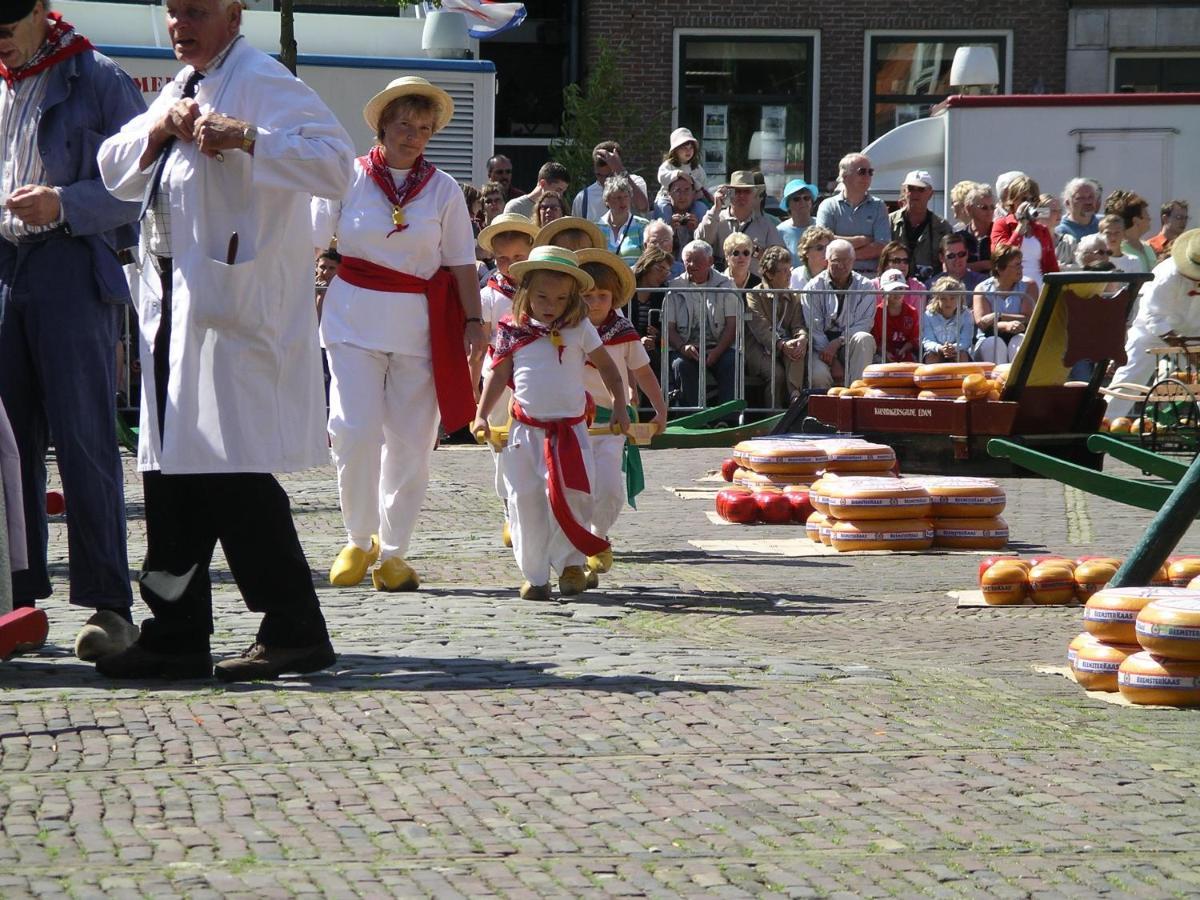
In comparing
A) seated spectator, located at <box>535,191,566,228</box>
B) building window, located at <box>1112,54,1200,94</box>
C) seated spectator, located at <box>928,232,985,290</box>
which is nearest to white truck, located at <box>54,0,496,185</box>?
seated spectator, located at <box>535,191,566,228</box>

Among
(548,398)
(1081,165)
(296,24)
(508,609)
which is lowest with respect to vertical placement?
(508,609)

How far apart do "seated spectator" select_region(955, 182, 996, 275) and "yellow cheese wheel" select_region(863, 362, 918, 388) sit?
11.0 ft

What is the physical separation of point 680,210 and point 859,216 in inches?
64.1

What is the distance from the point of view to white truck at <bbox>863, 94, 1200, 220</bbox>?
22.4 metres

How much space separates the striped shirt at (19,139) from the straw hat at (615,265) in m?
3.39

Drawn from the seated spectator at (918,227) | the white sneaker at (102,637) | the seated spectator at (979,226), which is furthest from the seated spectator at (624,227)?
the white sneaker at (102,637)

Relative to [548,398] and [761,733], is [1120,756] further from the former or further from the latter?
[548,398]

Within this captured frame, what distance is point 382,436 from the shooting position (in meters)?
9.23

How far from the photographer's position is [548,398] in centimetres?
922

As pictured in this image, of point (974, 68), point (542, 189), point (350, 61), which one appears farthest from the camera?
point (974, 68)

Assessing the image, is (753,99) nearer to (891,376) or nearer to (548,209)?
(548,209)

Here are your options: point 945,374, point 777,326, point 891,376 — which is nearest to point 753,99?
point 777,326

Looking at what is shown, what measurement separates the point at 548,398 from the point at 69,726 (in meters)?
3.75

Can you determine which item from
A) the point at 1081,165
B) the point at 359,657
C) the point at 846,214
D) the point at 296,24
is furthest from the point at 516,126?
the point at 359,657
